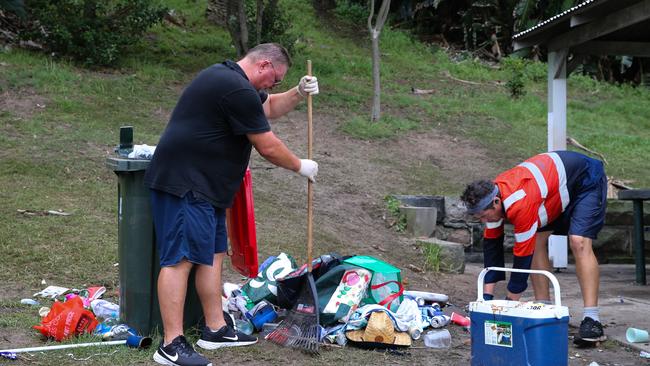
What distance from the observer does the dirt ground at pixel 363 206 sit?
4992 millimetres

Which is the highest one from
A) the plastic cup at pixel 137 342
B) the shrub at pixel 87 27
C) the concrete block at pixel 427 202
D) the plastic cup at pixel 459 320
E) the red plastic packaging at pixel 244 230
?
the shrub at pixel 87 27

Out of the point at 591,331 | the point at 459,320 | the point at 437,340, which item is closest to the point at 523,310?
the point at 437,340

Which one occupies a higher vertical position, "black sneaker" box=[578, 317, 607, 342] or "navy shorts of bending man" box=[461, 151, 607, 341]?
"navy shorts of bending man" box=[461, 151, 607, 341]

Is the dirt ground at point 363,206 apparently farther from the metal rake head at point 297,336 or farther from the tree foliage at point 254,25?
the tree foliage at point 254,25

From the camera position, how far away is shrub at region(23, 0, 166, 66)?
1318 centimetres

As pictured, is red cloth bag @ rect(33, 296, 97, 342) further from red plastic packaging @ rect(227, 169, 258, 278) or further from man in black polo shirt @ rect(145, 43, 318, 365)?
red plastic packaging @ rect(227, 169, 258, 278)

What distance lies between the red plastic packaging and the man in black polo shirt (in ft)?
1.37

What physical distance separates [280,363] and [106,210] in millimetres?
4018

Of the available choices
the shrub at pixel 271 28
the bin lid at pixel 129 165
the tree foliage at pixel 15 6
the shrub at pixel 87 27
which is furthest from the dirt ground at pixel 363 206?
the tree foliage at pixel 15 6

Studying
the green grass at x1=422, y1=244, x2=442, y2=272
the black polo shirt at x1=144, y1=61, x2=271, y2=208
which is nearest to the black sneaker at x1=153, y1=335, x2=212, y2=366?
the black polo shirt at x1=144, y1=61, x2=271, y2=208

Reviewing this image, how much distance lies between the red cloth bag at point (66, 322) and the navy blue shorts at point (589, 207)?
3154 mm

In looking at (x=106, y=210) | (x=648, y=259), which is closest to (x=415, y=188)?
(x=648, y=259)

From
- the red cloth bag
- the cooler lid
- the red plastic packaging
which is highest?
the red plastic packaging

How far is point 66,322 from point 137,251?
0.58 metres
